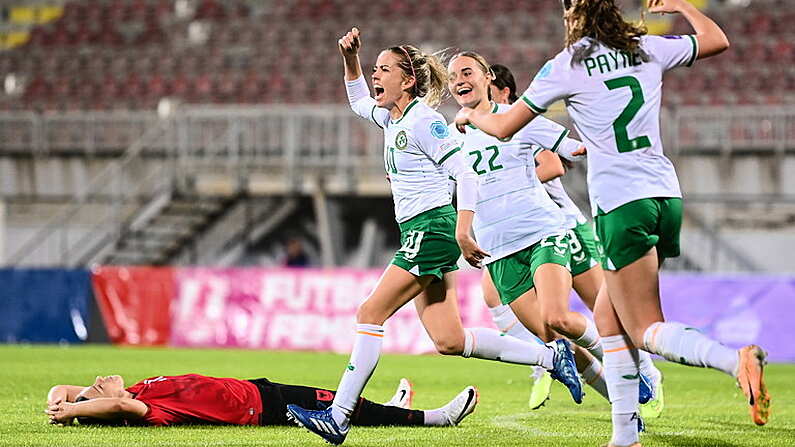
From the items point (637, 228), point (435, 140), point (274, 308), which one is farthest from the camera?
point (274, 308)

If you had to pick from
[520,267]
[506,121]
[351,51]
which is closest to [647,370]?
[520,267]

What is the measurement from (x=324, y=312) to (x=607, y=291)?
42.0 ft

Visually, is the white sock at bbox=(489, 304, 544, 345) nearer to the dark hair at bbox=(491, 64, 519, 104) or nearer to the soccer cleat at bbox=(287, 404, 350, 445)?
the dark hair at bbox=(491, 64, 519, 104)

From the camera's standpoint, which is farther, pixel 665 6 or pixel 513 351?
pixel 513 351

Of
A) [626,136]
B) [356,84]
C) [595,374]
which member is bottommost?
[595,374]

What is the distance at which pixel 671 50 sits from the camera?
5617 mm

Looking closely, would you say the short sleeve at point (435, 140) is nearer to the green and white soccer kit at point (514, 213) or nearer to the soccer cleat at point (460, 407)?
the green and white soccer kit at point (514, 213)

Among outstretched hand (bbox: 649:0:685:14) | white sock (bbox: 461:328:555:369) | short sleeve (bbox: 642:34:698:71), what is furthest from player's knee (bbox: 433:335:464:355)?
outstretched hand (bbox: 649:0:685:14)

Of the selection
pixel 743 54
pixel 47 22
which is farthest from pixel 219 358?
pixel 47 22

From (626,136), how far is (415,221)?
1.59 meters

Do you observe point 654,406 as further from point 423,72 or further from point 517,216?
point 423,72

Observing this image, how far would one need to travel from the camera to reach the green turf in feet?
22.1

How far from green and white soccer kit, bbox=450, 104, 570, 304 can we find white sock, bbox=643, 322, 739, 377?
6.74 ft

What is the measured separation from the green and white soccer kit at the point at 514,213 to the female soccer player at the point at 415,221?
57 centimetres
